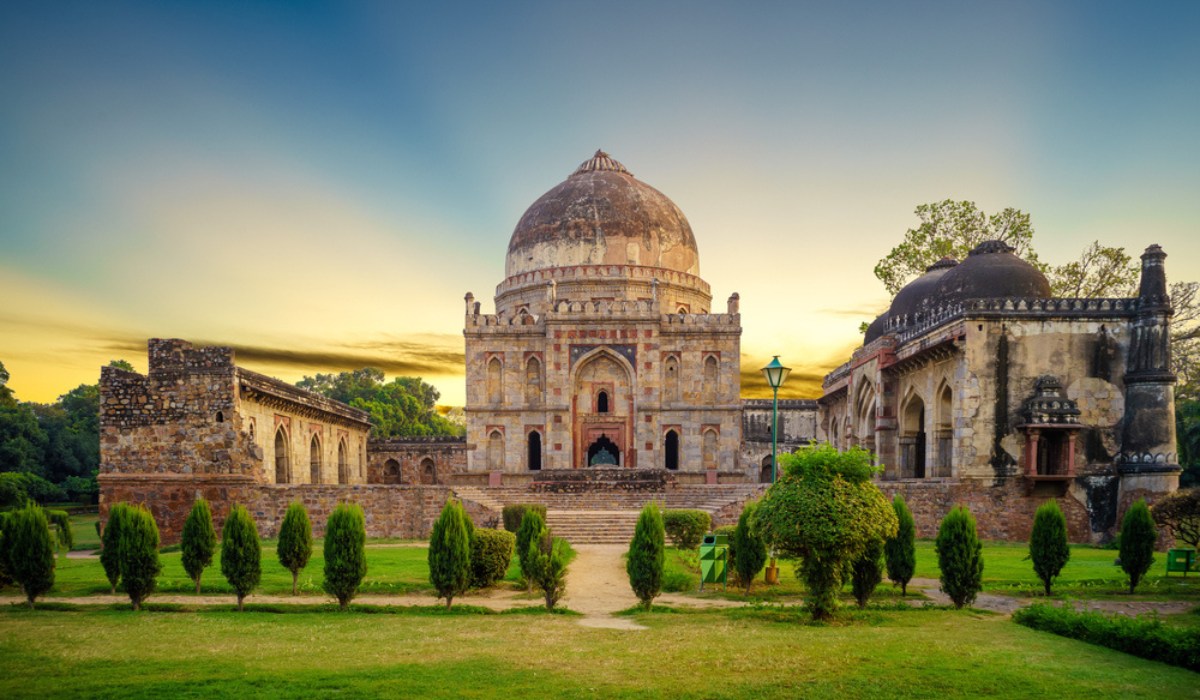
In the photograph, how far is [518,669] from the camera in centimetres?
817

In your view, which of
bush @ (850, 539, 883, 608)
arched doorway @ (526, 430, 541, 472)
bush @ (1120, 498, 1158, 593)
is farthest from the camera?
arched doorway @ (526, 430, 541, 472)

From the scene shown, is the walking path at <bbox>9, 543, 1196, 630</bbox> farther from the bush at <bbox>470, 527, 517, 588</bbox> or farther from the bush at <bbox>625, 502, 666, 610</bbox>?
the bush at <bbox>625, 502, 666, 610</bbox>

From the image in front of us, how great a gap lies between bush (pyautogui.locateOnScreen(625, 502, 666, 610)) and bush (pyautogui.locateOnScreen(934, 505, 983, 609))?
3864 mm

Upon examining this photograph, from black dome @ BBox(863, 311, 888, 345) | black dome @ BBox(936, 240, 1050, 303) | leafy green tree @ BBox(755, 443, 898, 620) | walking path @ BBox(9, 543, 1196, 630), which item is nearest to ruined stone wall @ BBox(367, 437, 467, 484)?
black dome @ BBox(863, 311, 888, 345)

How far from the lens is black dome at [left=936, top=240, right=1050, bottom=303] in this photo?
26.8m

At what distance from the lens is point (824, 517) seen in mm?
10695

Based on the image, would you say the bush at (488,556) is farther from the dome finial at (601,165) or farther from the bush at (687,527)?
the dome finial at (601,165)

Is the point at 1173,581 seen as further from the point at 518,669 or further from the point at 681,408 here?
the point at 681,408

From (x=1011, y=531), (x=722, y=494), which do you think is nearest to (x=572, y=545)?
(x=722, y=494)

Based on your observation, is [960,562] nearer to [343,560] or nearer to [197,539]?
[343,560]

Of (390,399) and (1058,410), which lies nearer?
(1058,410)

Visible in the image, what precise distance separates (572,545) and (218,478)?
9865 millimetres

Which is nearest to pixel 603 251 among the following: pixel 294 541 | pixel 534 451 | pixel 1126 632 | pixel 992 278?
pixel 534 451

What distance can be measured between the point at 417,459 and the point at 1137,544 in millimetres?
33270
